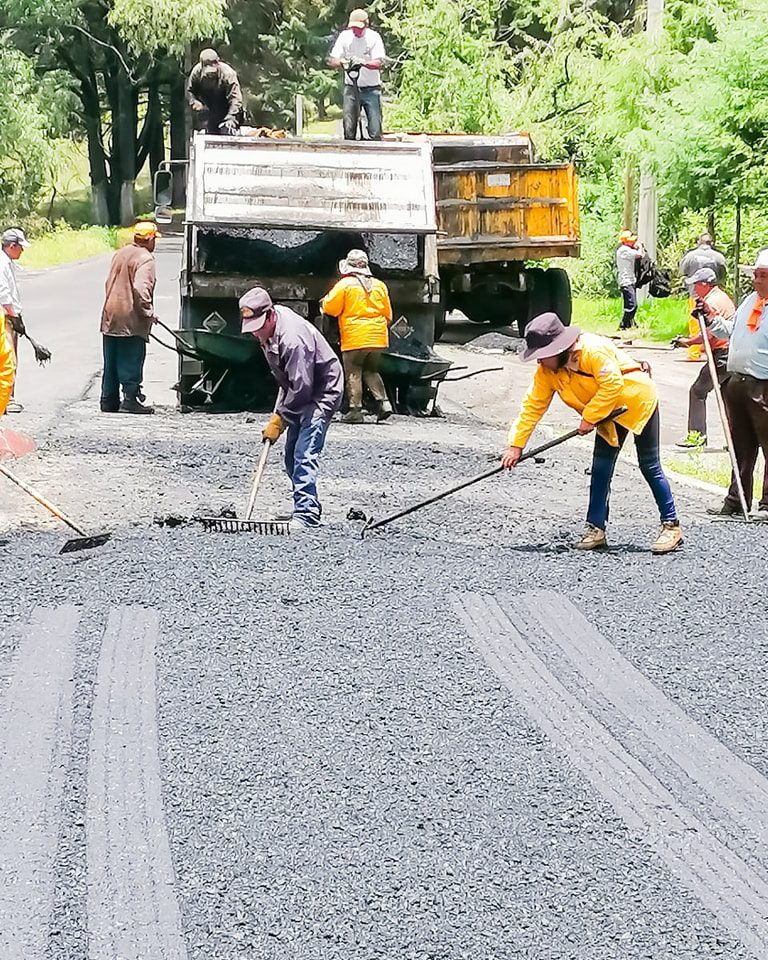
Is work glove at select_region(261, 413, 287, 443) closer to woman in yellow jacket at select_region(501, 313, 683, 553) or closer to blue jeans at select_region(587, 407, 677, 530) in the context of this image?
woman in yellow jacket at select_region(501, 313, 683, 553)

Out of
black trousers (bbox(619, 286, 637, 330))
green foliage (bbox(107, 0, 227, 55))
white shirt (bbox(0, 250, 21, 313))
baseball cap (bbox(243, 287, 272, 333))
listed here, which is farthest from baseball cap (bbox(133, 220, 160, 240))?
green foliage (bbox(107, 0, 227, 55))

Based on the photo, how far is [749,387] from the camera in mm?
10133

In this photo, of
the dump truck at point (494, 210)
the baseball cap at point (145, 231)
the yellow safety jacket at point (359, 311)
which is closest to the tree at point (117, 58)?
the dump truck at point (494, 210)

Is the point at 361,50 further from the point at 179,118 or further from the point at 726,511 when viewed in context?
the point at 179,118

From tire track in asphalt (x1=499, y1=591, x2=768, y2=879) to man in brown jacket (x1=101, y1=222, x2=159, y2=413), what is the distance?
277 inches

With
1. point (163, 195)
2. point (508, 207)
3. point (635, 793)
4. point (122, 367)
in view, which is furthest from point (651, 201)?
point (635, 793)

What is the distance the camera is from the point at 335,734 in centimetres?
580

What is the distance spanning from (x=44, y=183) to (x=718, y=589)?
4316 cm

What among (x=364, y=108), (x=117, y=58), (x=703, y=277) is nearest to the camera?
(x=703, y=277)

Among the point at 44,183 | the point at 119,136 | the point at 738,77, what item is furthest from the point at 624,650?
the point at 119,136

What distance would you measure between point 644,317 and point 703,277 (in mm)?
13081

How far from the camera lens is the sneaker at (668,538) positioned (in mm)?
8914

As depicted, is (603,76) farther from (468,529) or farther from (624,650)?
(624,650)

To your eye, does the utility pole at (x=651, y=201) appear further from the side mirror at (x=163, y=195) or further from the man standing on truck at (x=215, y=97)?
the side mirror at (x=163, y=195)
